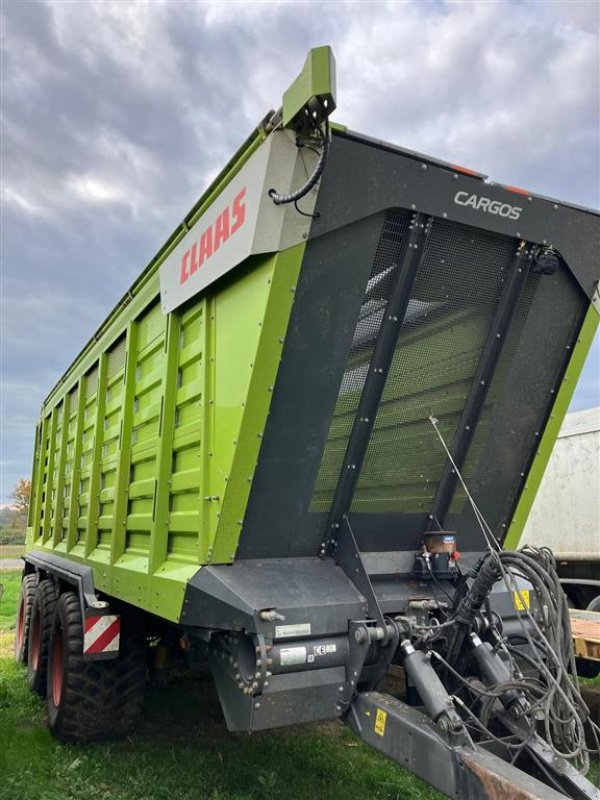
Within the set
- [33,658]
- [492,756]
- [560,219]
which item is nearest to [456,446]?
[560,219]

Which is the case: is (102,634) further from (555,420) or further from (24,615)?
(24,615)

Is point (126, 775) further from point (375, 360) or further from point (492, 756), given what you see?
point (375, 360)

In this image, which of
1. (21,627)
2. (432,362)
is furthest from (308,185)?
(21,627)

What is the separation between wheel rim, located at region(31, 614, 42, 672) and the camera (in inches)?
220

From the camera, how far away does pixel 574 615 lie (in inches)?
213

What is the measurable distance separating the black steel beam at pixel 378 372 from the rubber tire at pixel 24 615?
4531mm

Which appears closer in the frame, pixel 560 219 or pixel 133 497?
pixel 560 219

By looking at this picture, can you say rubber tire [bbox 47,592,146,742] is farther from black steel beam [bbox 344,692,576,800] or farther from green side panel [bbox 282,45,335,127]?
green side panel [bbox 282,45,335,127]

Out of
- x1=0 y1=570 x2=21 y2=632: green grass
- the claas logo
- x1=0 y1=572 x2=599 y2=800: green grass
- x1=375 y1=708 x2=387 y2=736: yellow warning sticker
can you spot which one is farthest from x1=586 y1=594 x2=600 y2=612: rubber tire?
x1=0 y1=570 x2=21 y2=632: green grass

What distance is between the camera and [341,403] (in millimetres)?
3070

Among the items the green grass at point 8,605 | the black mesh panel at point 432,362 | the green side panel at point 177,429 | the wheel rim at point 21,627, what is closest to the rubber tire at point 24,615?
the wheel rim at point 21,627

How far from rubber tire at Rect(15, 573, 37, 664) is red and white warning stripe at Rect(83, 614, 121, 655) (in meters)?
2.64

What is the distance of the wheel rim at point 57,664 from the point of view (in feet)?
15.3

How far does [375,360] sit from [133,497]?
1.90 meters
